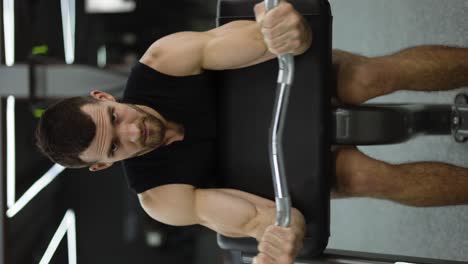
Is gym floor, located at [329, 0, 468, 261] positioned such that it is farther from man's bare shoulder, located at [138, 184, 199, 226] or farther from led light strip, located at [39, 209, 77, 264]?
led light strip, located at [39, 209, 77, 264]

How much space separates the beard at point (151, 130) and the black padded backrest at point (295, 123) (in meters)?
0.16

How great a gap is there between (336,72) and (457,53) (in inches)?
12.1

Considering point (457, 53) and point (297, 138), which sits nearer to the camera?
point (297, 138)

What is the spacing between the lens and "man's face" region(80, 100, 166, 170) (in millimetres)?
1281

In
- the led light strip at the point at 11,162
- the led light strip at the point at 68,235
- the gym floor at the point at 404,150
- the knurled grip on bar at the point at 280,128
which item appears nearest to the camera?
the knurled grip on bar at the point at 280,128

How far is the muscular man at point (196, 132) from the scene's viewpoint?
127 cm

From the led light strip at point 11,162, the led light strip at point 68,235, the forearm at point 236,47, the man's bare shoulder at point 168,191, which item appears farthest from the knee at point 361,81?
the led light strip at point 68,235

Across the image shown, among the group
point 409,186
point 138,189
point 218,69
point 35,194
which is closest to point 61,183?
point 35,194

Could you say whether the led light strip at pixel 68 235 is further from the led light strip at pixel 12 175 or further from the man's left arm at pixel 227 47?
the man's left arm at pixel 227 47

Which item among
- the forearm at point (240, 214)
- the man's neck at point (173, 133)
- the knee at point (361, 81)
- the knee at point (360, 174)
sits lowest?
the forearm at point (240, 214)

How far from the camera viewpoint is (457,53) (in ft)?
4.50

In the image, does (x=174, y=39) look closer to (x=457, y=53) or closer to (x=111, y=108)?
(x=111, y=108)

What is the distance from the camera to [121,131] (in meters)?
1.28

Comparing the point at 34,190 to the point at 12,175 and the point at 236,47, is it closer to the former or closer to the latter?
the point at 12,175
